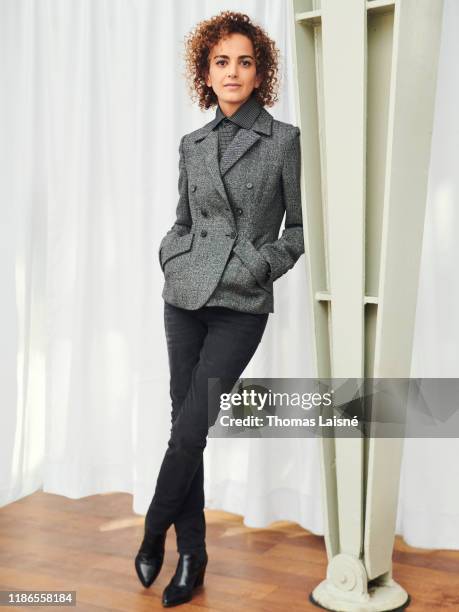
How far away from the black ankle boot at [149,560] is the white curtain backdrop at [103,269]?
622 millimetres

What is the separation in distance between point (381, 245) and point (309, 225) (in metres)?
0.19

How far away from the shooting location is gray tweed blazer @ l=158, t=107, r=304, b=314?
2176 mm

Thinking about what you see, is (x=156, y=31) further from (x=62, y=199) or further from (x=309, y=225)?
(x=309, y=225)

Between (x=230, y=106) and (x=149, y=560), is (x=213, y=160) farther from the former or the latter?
(x=149, y=560)

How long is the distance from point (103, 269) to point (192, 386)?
118 centimetres

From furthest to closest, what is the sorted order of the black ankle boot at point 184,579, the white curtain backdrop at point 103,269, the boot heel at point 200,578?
1. the white curtain backdrop at point 103,269
2. the boot heel at point 200,578
3. the black ankle boot at point 184,579

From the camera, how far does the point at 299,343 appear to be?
9.50 feet

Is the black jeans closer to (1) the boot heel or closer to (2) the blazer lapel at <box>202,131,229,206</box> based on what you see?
(1) the boot heel

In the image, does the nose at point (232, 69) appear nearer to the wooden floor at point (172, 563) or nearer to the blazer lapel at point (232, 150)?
the blazer lapel at point (232, 150)

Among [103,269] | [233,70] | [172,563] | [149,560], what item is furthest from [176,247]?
[103,269]

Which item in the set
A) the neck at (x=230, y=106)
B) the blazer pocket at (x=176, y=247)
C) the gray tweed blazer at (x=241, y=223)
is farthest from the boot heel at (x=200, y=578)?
the neck at (x=230, y=106)

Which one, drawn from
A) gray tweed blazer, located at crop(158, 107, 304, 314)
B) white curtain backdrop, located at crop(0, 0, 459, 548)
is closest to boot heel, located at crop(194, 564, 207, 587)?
white curtain backdrop, located at crop(0, 0, 459, 548)

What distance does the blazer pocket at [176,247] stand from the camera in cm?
225

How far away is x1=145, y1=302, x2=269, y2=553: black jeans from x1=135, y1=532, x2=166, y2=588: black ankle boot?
5cm
